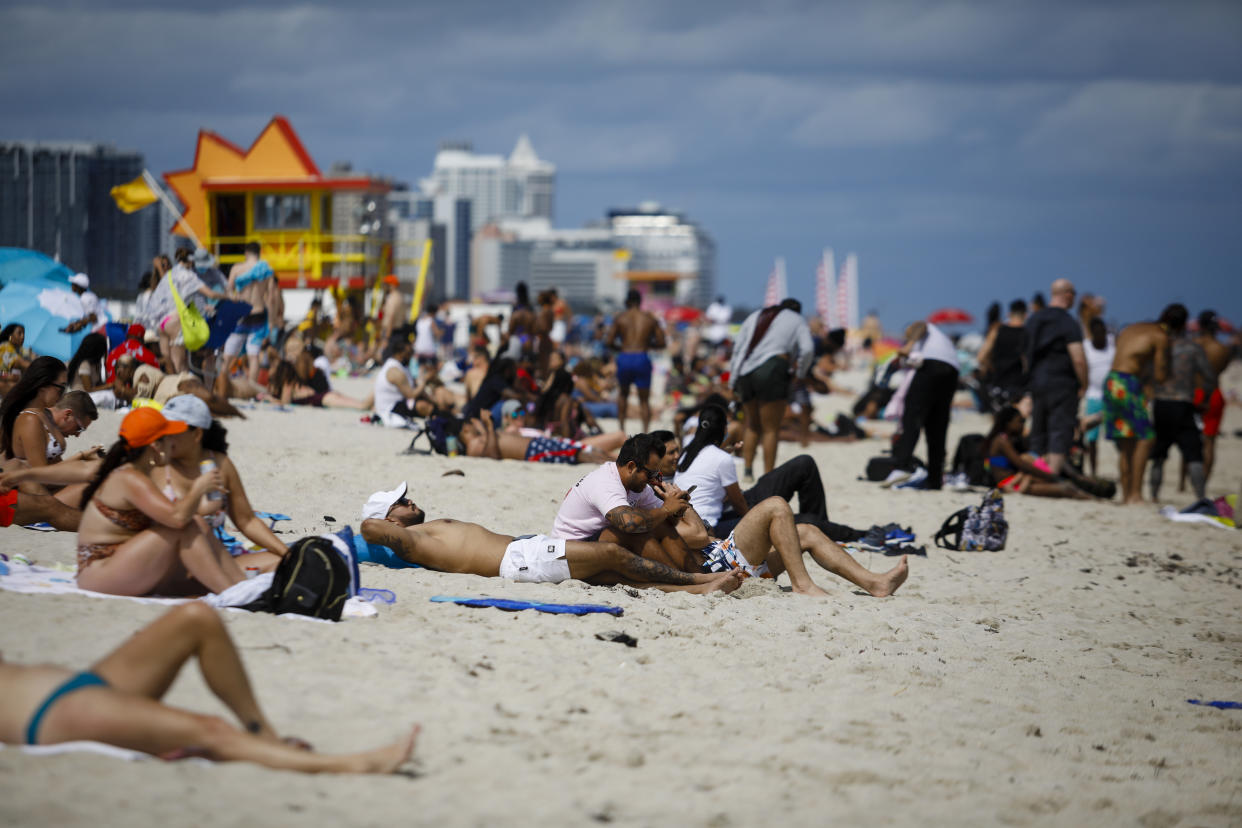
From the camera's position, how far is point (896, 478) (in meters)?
9.18

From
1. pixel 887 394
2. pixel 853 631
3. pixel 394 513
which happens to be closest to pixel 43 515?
pixel 394 513

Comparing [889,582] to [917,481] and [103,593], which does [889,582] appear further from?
[917,481]

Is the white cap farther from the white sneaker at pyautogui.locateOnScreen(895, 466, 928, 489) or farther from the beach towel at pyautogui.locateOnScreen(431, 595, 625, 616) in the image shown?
the white sneaker at pyautogui.locateOnScreen(895, 466, 928, 489)

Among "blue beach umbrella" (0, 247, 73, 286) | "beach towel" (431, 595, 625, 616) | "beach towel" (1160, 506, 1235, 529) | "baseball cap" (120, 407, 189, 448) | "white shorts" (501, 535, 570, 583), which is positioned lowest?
"beach towel" (1160, 506, 1235, 529)

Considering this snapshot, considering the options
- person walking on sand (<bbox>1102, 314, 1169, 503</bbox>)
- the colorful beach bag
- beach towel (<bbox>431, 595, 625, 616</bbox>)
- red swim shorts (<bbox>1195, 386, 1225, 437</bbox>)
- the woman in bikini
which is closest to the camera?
the woman in bikini

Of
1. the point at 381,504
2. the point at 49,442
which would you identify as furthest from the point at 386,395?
the point at 381,504

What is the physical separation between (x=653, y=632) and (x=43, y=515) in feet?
9.62

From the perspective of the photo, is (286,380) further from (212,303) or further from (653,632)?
(653,632)

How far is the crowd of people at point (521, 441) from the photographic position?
12.4 ft

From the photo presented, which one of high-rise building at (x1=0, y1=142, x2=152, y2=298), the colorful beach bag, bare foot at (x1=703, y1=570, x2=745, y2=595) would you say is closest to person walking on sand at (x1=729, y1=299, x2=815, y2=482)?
the colorful beach bag

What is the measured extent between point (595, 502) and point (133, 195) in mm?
14994

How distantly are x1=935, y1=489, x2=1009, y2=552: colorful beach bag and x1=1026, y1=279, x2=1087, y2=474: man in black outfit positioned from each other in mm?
2468

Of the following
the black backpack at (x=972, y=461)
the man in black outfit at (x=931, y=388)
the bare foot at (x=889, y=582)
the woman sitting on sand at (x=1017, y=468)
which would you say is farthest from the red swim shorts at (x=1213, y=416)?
the bare foot at (x=889, y=582)

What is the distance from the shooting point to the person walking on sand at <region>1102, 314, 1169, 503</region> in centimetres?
867
